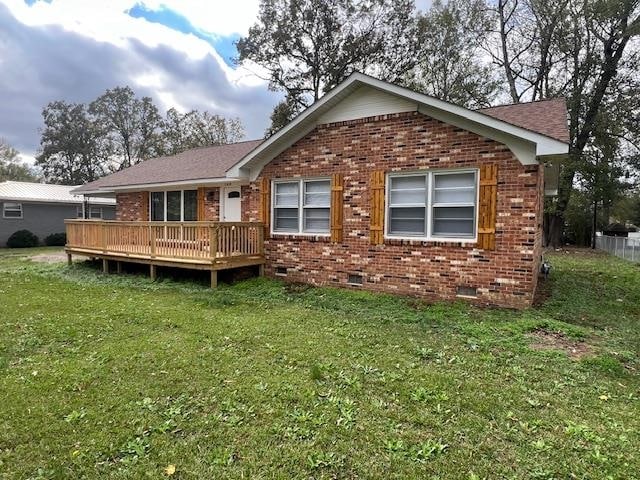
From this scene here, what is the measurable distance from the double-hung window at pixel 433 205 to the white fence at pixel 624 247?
1306cm

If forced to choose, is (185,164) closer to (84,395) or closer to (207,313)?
(207,313)

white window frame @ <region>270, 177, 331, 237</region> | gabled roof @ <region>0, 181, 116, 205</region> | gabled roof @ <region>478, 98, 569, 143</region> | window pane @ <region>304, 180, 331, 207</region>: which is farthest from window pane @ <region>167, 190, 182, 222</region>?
gabled roof @ <region>0, 181, 116, 205</region>

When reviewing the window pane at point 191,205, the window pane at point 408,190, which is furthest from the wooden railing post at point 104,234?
the window pane at point 408,190

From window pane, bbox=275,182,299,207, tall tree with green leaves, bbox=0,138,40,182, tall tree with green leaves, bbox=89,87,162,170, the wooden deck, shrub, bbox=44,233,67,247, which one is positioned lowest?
shrub, bbox=44,233,67,247

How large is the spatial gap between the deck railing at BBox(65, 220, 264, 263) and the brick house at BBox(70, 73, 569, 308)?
15 cm

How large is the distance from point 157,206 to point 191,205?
1925 millimetres

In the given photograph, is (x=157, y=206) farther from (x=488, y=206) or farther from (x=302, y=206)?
(x=488, y=206)

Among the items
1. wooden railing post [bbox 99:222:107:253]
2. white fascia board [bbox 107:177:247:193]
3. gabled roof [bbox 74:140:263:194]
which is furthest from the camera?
gabled roof [bbox 74:140:263:194]

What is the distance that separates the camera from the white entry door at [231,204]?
11289 mm

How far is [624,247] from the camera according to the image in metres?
17.8

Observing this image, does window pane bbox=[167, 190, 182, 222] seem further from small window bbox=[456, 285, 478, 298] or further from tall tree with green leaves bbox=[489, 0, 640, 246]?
tall tree with green leaves bbox=[489, 0, 640, 246]

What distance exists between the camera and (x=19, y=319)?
21.0ft

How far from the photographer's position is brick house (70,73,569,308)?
23.7ft

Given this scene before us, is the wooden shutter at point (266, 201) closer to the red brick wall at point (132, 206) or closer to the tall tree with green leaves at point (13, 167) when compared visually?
the red brick wall at point (132, 206)
